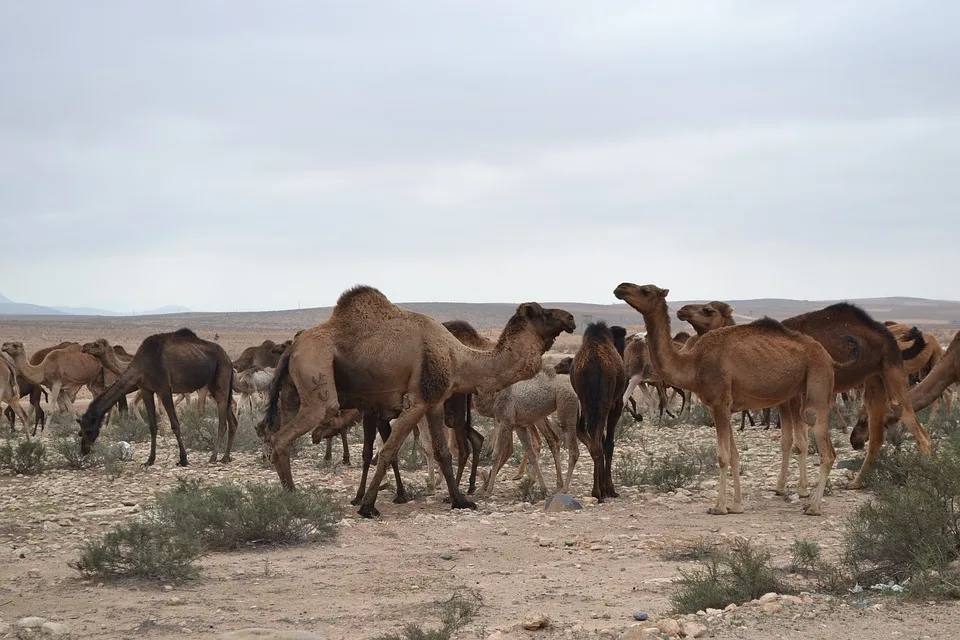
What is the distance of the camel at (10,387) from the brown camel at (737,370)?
15.0 meters

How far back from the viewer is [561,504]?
12102 mm

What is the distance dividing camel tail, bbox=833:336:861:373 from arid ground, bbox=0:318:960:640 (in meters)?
1.50

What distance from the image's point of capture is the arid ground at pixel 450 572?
22.6ft

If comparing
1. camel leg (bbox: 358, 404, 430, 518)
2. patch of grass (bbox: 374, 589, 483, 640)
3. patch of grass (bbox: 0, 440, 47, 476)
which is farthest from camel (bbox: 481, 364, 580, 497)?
patch of grass (bbox: 0, 440, 47, 476)

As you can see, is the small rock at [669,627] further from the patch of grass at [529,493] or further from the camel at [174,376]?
the camel at [174,376]

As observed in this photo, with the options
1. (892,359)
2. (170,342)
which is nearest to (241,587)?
(892,359)

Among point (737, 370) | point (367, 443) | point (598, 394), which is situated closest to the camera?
point (737, 370)

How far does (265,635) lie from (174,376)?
503 inches

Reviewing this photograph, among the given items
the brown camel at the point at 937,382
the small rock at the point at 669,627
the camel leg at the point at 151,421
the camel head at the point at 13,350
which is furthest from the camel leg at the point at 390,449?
the camel head at the point at 13,350

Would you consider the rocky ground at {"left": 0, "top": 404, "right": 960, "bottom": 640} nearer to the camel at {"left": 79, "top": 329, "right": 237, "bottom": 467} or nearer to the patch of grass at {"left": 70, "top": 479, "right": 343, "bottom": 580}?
the patch of grass at {"left": 70, "top": 479, "right": 343, "bottom": 580}

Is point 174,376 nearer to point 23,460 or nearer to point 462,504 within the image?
point 23,460

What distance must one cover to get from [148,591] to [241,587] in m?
0.70

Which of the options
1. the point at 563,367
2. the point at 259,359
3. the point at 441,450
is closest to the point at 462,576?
the point at 441,450

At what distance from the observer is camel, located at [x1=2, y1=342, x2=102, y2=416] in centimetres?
2488
